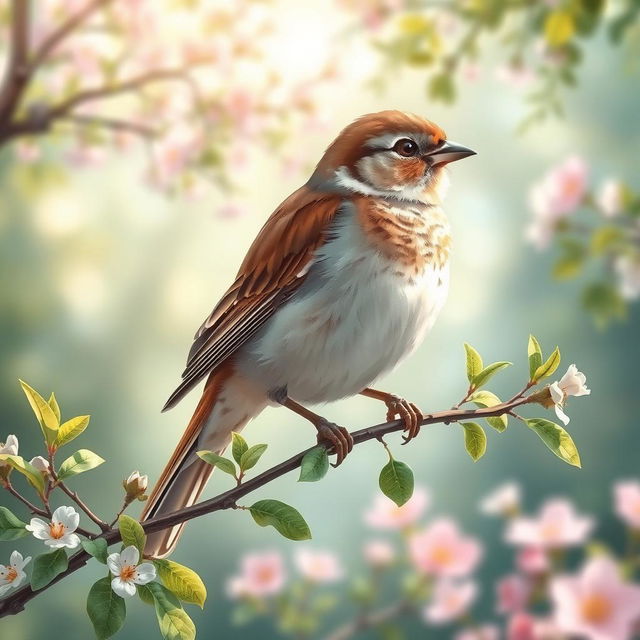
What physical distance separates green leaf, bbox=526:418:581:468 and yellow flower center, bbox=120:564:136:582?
0.22 m

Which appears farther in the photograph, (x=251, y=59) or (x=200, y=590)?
(x=251, y=59)

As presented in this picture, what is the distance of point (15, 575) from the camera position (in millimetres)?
436

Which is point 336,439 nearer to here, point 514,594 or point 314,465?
point 314,465

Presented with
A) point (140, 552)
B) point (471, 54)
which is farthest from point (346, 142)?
point (471, 54)

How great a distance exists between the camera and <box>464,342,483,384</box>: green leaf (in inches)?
20.8

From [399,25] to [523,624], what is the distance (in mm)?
890

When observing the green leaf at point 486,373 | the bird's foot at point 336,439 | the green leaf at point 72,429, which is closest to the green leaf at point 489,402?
the green leaf at point 486,373

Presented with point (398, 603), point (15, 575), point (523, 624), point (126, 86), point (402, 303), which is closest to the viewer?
point (15, 575)

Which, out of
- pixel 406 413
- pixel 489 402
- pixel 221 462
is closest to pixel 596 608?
pixel 406 413

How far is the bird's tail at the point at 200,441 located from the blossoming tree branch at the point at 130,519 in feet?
0.56

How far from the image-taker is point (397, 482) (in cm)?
49

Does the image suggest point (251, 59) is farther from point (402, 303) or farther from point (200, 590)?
point (200, 590)

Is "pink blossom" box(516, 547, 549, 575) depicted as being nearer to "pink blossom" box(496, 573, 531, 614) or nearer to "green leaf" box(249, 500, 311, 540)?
"pink blossom" box(496, 573, 531, 614)

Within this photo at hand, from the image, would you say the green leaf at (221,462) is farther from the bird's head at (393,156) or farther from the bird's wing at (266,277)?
the bird's head at (393,156)
